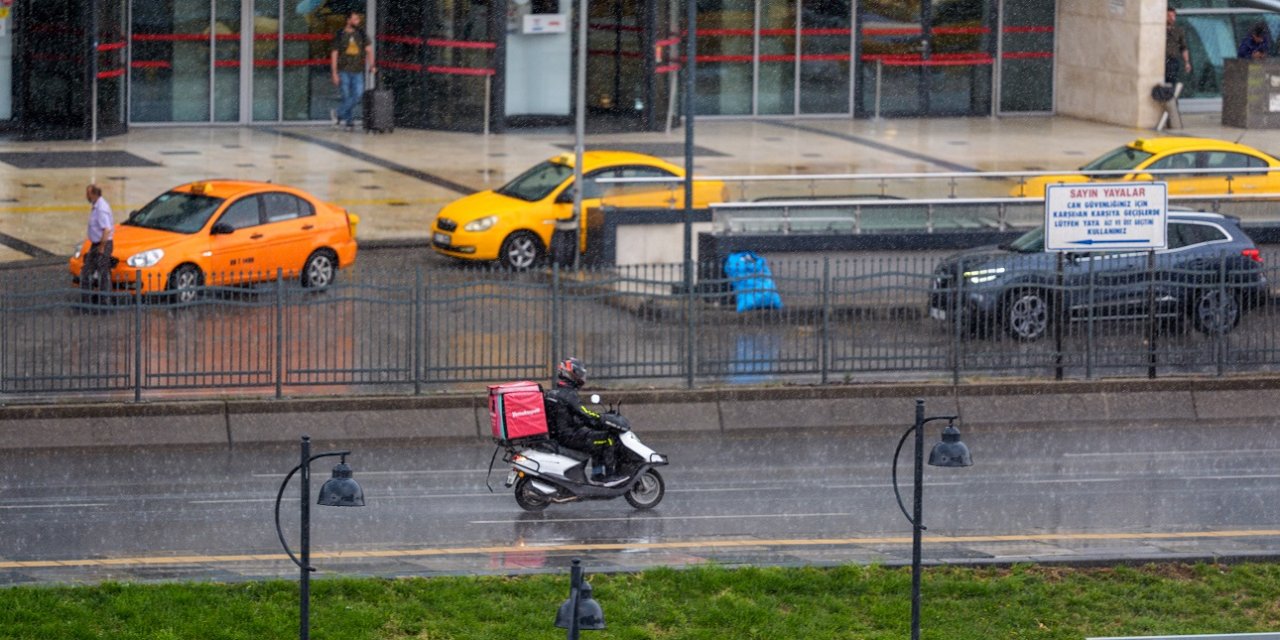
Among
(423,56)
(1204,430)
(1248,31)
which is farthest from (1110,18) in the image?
(1204,430)

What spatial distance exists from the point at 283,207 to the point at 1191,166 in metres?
12.4

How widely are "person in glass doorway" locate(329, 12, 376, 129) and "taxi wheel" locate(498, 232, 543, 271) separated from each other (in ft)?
39.2

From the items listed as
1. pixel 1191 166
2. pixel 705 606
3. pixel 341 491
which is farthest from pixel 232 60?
pixel 341 491

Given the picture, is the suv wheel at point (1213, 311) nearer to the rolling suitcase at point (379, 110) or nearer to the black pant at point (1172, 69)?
the rolling suitcase at point (379, 110)

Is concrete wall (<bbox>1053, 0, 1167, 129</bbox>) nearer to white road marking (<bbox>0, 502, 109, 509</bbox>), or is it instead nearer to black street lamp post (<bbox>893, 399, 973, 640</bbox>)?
white road marking (<bbox>0, 502, 109, 509</bbox>)

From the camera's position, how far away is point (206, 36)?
40.3 metres

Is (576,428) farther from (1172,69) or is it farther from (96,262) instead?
(1172,69)

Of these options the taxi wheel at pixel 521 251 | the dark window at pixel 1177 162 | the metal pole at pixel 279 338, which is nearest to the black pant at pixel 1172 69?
the dark window at pixel 1177 162

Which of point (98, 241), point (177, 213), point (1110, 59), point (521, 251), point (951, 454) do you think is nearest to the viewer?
point (951, 454)

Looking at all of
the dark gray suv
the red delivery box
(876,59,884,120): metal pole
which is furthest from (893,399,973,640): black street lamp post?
(876,59,884,120): metal pole

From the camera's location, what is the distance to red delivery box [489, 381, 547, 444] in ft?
57.3

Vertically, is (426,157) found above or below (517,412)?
above

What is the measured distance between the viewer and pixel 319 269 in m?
26.8

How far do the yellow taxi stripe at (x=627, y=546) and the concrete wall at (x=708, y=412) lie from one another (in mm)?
4061
